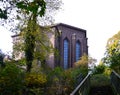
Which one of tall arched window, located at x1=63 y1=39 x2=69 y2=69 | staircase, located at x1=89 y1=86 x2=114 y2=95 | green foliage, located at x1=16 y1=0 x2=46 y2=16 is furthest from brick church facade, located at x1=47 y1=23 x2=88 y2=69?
green foliage, located at x1=16 y1=0 x2=46 y2=16

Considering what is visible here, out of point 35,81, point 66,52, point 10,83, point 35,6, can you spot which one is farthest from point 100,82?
point 66,52

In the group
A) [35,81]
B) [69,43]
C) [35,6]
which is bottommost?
[35,81]

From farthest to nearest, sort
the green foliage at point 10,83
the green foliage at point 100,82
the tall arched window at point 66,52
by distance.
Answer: the tall arched window at point 66,52, the green foliage at point 10,83, the green foliage at point 100,82

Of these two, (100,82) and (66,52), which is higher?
(66,52)

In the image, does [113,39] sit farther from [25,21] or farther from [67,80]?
[67,80]

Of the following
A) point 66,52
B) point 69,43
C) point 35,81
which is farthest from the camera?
point 69,43

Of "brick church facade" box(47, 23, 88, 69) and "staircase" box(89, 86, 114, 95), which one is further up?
"brick church facade" box(47, 23, 88, 69)

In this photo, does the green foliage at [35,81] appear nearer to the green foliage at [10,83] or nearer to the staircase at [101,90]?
the green foliage at [10,83]

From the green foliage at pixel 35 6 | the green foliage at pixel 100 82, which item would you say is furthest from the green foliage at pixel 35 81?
the green foliage at pixel 35 6

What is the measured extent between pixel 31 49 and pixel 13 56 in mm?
1912

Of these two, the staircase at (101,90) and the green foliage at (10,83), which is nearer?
the staircase at (101,90)

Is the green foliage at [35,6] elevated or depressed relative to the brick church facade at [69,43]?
depressed

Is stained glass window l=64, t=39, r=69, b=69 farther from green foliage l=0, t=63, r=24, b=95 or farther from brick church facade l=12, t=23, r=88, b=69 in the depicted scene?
green foliage l=0, t=63, r=24, b=95

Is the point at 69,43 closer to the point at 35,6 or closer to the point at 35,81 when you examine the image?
the point at 35,81
